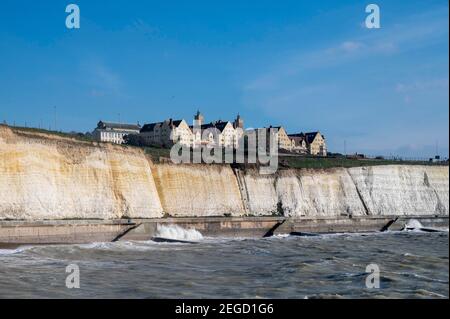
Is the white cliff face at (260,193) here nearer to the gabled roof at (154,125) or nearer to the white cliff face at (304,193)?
the white cliff face at (304,193)

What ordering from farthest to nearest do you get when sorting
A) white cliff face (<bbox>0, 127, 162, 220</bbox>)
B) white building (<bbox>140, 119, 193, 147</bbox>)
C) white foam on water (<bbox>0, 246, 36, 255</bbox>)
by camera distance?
1. white building (<bbox>140, 119, 193, 147</bbox>)
2. white cliff face (<bbox>0, 127, 162, 220</bbox>)
3. white foam on water (<bbox>0, 246, 36, 255</bbox>)

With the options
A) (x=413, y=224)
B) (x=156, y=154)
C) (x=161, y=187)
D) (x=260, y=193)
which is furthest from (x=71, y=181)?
(x=413, y=224)

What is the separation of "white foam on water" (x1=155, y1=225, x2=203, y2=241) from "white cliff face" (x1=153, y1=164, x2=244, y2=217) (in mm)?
3401

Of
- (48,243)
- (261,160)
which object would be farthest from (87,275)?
(261,160)

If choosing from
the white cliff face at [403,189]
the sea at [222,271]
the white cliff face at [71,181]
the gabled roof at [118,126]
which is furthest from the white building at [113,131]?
the sea at [222,271]

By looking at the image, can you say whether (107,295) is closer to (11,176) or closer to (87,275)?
(87,275)

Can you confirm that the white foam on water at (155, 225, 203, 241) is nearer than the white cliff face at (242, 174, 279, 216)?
Yes

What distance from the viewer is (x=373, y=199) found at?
61469mm

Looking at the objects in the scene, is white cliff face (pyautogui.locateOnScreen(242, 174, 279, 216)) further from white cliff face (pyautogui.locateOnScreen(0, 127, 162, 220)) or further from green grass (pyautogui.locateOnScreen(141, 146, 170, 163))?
white cliff face (pyautogui.locateOnScreen(0, 127, 162, 220))

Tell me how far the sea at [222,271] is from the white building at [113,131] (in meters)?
80.0

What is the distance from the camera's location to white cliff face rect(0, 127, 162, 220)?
116 feet

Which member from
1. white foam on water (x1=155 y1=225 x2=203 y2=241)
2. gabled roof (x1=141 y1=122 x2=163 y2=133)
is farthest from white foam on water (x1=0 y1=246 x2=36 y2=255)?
gabled roof (x1=141 y1=122 x2=163 y2=133)

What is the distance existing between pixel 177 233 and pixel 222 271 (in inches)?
683
